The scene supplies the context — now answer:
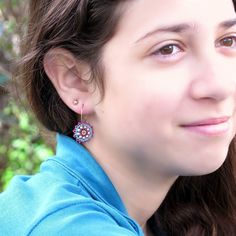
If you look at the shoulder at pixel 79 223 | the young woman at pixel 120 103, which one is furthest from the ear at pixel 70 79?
the shoulder at pixel 79 223

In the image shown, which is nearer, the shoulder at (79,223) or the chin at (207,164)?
the shoulder at (79,223)

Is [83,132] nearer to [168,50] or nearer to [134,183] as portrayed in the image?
[134,183]

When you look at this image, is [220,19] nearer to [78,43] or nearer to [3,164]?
[78,43]

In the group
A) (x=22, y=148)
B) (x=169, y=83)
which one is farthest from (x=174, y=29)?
(x=22, y=148)

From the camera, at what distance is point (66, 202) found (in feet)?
5.17

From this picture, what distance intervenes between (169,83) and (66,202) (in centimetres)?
44

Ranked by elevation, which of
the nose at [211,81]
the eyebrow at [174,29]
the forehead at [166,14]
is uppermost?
the forehead at [166,14]

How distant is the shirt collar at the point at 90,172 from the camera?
1802 millimetres

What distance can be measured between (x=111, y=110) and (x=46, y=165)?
0.95 feet

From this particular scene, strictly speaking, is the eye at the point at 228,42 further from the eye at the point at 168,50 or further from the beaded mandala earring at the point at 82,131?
the beaded mandala earring at the point at 82,131

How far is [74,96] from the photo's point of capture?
6.14 feet

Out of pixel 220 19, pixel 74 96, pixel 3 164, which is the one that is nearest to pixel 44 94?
pixel 74 96

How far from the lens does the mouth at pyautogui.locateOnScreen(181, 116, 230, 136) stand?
1675 millimetres

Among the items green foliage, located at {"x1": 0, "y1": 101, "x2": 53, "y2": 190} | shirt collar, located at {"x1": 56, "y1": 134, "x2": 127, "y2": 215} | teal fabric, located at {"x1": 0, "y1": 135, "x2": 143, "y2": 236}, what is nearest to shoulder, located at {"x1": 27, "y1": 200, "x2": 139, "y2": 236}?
teal fabric, located at {"x1": 0, "y1": 135, "x2": 143, "y2": 236}
